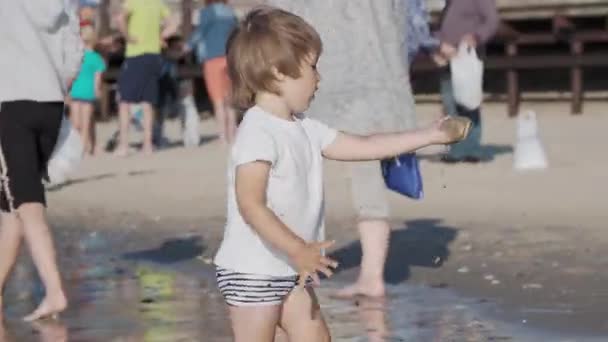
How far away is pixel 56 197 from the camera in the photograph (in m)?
14.1

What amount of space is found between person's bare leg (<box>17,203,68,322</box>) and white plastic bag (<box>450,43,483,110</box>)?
739 cm

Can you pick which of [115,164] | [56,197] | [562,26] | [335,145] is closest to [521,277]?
[335,145]

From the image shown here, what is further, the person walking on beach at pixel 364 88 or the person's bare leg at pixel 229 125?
the person's bare leg at pixel 229 125

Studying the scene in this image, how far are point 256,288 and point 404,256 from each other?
4.57 m

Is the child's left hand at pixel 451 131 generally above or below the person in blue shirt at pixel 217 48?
above

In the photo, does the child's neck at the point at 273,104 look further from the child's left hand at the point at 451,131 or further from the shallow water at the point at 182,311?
the shallow water at the point at 182,311

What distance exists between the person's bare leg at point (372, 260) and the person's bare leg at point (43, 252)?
1.30m

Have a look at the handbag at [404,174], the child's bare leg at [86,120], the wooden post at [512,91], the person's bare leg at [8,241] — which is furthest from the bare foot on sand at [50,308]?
the wooden post at [512,91]

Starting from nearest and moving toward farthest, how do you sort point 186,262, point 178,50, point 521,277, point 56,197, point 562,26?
point 521,277, point 186,262, point 56,197, point 562,26, point 178,50

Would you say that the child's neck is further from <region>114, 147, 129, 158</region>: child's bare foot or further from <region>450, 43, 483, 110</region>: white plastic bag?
<region>114, 147, 129, 158</region>: child's bare foot

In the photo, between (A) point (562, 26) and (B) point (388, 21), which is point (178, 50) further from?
(B) point (388, 21)

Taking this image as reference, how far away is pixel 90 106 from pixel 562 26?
7.20 meters

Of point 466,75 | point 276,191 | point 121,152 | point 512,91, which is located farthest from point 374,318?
point 512,91

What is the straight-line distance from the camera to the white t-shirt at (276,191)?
509cm
